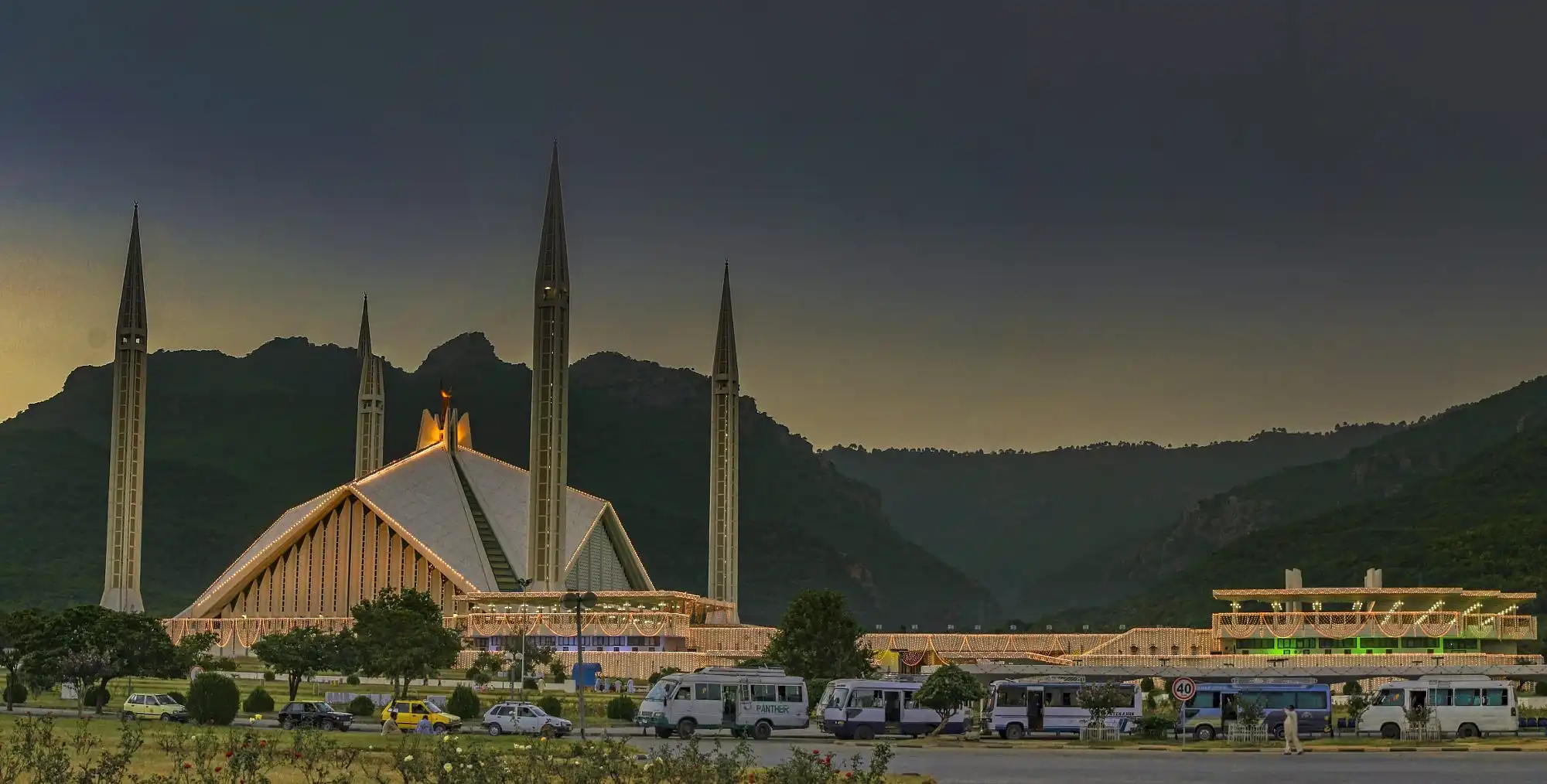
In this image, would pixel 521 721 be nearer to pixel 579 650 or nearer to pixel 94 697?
pixel 579 650

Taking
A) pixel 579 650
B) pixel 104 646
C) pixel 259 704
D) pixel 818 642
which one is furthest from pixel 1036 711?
pixel 104 646

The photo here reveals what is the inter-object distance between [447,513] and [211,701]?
186 feet

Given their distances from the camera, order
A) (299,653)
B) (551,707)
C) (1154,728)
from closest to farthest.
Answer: (1154,728)
(551,707)
(299,653)

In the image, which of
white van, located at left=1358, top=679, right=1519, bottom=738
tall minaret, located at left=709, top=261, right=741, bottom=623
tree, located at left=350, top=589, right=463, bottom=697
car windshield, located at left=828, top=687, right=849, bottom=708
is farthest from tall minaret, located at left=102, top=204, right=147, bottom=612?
white van, located at left=1358, top=679, right=1519, bottom=738

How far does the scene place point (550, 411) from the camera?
85.4 metres

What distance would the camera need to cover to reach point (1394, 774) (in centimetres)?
2859

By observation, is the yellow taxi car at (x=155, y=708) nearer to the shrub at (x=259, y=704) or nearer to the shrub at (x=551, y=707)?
the shrub at (x=259, y=704)

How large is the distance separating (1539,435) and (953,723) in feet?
310

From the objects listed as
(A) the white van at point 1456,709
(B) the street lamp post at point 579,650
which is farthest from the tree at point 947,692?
(A) the white van at point 1456,709

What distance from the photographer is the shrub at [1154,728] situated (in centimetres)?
4234

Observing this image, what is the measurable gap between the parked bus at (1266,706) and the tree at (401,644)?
74.2 feet

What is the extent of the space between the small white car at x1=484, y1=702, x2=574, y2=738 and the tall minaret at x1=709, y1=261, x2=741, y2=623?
5338 centimetres

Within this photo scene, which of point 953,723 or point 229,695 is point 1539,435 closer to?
point 953,723

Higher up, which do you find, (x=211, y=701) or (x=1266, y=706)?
(x=211, y=701)
